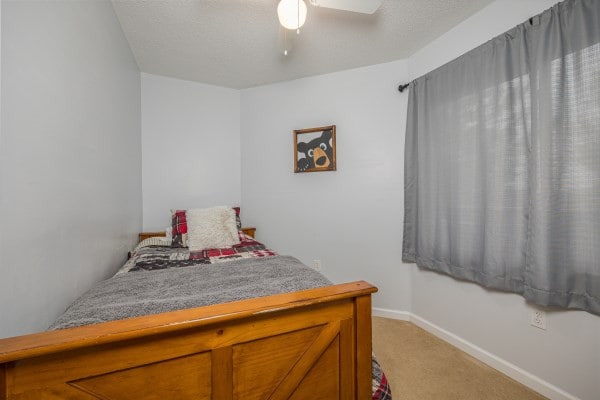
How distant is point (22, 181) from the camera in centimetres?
85

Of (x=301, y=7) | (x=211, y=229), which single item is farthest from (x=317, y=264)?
(x=301, y=7)

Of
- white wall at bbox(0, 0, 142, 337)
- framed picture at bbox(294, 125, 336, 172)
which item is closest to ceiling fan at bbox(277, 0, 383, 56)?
white wall at bbox(0, 0, 142, 337)

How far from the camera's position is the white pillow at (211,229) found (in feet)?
6.79

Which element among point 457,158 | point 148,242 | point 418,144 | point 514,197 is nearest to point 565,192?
point 514,197

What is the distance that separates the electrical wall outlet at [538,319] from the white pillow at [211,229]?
201 cm

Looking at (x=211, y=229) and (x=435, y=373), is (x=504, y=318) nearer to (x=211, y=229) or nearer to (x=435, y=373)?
(x=435, y=373)

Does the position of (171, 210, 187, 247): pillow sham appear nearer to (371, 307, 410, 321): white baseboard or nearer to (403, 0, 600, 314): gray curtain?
(371, 307, 410, 321): white baseboard

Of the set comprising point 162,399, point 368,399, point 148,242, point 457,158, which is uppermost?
point 457,158

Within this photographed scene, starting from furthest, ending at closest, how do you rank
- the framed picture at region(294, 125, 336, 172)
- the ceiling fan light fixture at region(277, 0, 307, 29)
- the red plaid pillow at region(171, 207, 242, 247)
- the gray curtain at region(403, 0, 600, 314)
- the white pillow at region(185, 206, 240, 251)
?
1. the framed picture at region(294, 125, 336, 172)
2. the red plaid pillow at region(171, 207, 242, 247)
3. the white pillow at region(185, 206, 240, 251)
4. the ceiling fan light fixture at region(277, 0, 307, 29)
5. the gray curtain at region(403, 0, 600, 314)

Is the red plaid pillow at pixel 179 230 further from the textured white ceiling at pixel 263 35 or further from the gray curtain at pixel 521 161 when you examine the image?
the gray curtain at pixel 521 161

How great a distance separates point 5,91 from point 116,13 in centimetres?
143

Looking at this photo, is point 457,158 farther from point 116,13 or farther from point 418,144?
point 116,13

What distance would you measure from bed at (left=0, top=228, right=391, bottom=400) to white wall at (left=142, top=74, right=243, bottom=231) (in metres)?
1.76

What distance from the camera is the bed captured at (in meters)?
0.56
